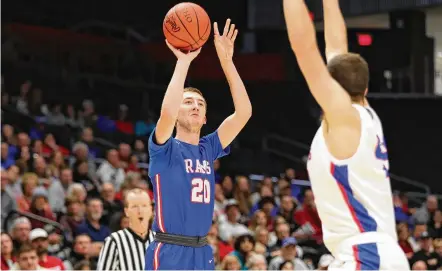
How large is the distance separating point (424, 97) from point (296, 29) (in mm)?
13503

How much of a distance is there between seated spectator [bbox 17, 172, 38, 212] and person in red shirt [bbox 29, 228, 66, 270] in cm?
149

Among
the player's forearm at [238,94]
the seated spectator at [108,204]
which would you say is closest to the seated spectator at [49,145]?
the seated spectator at [108,204]

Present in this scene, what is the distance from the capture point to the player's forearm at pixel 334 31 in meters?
4.39

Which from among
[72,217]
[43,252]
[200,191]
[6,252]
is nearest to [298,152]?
[72,217]

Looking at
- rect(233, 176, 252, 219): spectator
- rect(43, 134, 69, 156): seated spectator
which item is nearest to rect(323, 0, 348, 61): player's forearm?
rect(233, 176, 252, 219): spectator

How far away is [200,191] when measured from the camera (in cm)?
529

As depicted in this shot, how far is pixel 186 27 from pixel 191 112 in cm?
48

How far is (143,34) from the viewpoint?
19484mm

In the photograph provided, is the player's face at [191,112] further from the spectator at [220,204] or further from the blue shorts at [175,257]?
the spectator at [220,204]

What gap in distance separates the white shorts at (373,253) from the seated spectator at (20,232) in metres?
5.47

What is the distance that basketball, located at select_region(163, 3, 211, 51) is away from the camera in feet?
17.1

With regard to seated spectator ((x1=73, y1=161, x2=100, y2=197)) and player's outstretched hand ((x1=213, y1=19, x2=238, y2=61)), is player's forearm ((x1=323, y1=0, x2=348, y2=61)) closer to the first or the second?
player's outstretched hand ((x1=213, y1=19, x2=238, y2=61))

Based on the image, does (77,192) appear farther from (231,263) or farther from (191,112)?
(191,112)

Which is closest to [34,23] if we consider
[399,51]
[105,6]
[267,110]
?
[105,6]
